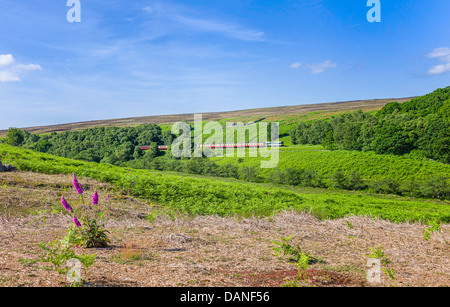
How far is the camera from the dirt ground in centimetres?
508

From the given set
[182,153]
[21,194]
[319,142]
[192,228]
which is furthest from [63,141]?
[192,228]

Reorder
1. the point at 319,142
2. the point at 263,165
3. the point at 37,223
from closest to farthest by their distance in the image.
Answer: the point at 37,223, the point at 263,165, the point at 319,142

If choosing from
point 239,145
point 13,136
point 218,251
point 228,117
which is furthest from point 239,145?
point 218,251

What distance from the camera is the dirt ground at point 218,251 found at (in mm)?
5078

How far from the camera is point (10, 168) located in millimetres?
16719

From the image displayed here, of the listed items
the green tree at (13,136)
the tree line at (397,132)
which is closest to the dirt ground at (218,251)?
the green tree at (13,136)

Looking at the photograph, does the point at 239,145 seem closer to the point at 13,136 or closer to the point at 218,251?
the point at 13,136

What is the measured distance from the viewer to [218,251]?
6.75m

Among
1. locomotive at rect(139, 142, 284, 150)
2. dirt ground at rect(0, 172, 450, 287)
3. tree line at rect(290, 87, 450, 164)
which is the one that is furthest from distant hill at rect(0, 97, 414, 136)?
dirt ground at rect(0, 172, 450, 287)

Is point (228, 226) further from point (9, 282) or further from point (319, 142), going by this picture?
point (319, 142)

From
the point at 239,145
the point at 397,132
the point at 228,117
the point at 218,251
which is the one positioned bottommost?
the point at 218,251

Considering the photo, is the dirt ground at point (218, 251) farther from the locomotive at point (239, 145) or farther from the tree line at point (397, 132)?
the locomotive at point (239, 145)

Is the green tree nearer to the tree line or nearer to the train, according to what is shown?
the train

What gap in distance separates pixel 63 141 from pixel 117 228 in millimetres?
80156
